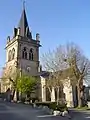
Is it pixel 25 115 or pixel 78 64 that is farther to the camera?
pixel 78 64

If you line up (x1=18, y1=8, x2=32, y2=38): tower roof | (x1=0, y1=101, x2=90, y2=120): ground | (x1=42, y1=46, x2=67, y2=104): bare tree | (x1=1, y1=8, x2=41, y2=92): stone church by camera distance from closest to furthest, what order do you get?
(x1=0, y1=101, x2=90, y2=120): ground → (x1=42, y1=46, x2=67, y2=104): bare tree → (x1=1, y1=8, x2=41, y2=92): stone church → (x1=18, y1=8, x2=32, y2=38): tower roof

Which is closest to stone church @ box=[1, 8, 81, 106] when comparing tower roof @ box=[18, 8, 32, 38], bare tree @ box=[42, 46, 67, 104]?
tower roof @ box=[18, 8, 32, 38]

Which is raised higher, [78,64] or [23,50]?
[23,50]

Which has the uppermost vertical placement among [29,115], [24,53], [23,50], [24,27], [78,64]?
[24,27]

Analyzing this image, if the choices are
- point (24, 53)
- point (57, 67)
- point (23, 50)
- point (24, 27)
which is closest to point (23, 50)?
point (23, 50)

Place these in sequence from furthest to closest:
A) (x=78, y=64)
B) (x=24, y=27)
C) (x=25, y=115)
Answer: (x=24, y=27)
(x=78, y=64)
(x=25, y=115)

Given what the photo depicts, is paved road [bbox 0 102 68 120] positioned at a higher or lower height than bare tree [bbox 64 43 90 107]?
lower

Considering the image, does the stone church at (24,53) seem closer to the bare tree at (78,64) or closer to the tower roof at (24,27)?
the tower roof at (24,27)

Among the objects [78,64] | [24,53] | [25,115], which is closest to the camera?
[25,115]

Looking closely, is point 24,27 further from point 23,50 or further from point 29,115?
point 29,115

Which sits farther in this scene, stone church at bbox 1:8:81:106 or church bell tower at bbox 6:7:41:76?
church bell tower at bbox 6:7:41:76

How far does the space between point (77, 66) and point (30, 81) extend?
1390 cm

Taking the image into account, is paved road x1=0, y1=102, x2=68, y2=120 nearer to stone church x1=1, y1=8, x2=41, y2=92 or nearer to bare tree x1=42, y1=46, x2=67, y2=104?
bare tree x1=42, y1=46, x2=67, y2=104

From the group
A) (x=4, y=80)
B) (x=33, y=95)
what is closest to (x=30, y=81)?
(x=4, y=80)
